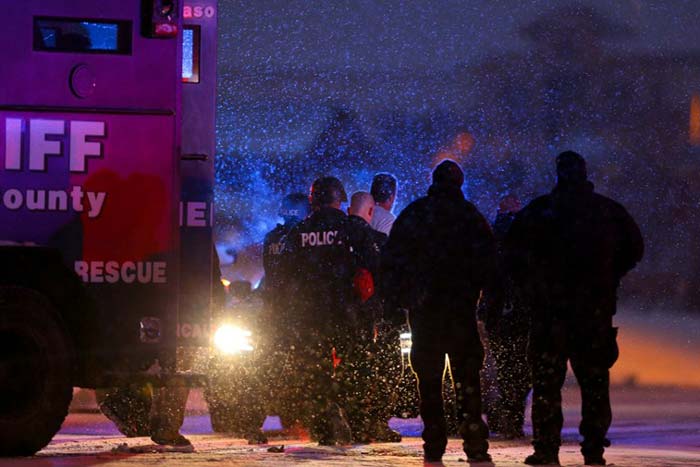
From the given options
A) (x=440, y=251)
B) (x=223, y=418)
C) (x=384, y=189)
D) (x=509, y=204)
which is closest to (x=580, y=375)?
(x=440, y=251)

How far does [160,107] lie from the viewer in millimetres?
9930

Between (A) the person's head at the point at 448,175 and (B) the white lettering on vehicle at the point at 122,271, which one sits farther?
(A) the person's head at the point at 448,175

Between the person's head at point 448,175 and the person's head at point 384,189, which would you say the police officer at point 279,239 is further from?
the person's head at point 448,175

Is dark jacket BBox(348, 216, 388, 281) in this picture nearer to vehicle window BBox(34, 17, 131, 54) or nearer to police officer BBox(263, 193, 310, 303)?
police officer BBox(263, 193, 310, 303)

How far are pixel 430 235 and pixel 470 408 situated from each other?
1139 millimetres

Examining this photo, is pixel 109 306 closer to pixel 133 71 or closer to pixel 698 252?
pixel 133 71

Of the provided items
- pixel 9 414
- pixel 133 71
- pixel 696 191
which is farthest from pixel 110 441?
pixel 696 191

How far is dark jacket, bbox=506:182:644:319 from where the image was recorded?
10062mm

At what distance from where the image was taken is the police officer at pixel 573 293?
10062mm

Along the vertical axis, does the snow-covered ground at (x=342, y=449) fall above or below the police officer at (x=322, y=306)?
below

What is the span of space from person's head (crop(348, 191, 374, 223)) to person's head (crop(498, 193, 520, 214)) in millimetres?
1256

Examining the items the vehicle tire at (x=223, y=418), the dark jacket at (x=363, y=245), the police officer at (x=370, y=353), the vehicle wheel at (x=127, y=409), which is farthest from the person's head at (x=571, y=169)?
the vehicle wheel at (x=127, y=409)

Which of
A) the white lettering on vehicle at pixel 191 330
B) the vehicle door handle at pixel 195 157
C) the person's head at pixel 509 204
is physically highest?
the person's head at pixel 509 204

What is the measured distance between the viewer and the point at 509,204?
44.3 ft
